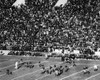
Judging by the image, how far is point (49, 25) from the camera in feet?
153

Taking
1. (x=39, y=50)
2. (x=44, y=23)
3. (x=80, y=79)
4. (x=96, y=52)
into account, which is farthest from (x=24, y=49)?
(x=80, y=79)

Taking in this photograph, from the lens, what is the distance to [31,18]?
48.4m

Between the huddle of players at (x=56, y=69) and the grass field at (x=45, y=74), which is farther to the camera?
the huddle of players at (x=56, y=69)

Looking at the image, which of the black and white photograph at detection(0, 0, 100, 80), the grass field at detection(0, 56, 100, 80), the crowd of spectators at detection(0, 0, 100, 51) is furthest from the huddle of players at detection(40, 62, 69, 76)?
the crowd of spectators at detection(0, 0, 100, 51)

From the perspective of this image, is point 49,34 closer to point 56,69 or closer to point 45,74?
point 56,69

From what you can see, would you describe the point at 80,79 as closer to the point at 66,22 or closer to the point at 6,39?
the point at 66,22

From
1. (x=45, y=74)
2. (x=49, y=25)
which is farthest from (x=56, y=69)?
(x=49, y=25)

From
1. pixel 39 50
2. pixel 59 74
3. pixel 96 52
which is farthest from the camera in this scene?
pixel 39 50

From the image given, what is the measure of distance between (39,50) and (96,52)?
34.1 ft

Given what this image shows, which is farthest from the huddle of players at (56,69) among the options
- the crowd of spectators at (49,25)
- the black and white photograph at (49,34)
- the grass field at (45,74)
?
the crowd of spectators at (49,25)

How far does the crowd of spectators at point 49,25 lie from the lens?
43.9 meters

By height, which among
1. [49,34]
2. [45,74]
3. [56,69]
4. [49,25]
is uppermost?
[49,25]

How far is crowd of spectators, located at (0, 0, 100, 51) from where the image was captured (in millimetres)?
43875

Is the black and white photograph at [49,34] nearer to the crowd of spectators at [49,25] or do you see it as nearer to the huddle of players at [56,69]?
the crowd of spectators at [49,25]
